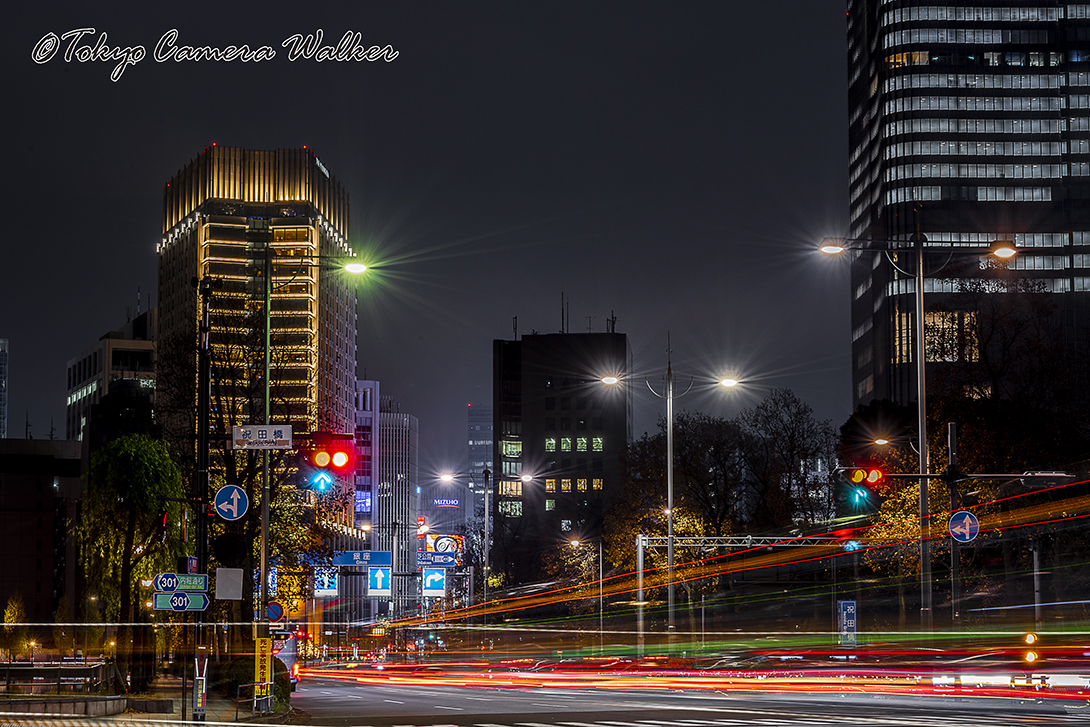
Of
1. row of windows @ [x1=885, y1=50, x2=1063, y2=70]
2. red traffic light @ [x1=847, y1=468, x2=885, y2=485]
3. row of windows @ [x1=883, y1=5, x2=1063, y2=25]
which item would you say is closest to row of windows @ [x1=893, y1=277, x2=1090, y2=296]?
row of windows @ [x1=885, y1=50, x2=1063, y2=70]

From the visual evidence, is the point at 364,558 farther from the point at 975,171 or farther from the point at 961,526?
the point at 975,171

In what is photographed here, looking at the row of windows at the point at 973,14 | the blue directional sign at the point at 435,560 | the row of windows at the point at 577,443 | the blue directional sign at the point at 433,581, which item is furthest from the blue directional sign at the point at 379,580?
the row of windows at the point at 973,14

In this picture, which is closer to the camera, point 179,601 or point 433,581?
point 179,601

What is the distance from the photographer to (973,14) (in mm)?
157375

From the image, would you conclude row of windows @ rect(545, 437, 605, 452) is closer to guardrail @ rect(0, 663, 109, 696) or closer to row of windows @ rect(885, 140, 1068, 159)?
row of windows @ rect(885, 140, 1068, 159)

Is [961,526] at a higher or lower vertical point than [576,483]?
lower

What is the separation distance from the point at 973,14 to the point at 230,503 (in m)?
155

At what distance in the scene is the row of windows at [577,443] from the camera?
176 m

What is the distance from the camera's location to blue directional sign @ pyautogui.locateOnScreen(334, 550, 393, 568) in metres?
43.1

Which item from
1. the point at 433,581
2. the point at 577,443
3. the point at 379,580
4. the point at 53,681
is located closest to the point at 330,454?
the point at 379,580

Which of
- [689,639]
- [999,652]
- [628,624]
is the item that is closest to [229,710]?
[999,652]

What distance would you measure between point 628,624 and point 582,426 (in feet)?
288

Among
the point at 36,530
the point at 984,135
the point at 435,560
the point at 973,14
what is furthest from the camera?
the point at 36,530

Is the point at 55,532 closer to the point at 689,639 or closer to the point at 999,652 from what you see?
the point at 689,639
